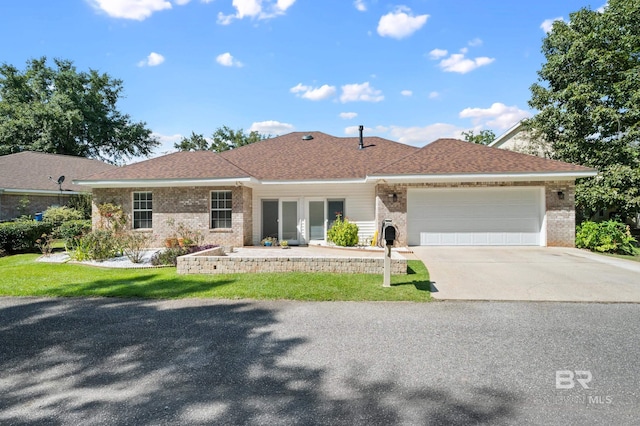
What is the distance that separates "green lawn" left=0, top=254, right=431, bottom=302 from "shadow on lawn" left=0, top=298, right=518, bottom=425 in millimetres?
1615

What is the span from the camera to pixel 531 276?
8.28m

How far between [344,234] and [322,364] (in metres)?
10.1

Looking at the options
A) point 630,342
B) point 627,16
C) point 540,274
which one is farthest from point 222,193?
point 627,16

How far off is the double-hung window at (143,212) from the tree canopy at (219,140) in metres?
22.9

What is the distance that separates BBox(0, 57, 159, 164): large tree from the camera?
1142 inches

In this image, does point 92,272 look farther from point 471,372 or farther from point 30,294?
point 471,372

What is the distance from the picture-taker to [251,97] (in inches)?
735

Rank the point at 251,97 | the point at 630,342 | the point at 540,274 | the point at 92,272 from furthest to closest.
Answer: the point at 251,97
the point at 92,272
the point at 540,274
the point at 630,342

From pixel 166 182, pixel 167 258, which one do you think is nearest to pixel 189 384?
pixel 167 258

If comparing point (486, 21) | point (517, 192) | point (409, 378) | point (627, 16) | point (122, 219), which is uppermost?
point (627, 16)

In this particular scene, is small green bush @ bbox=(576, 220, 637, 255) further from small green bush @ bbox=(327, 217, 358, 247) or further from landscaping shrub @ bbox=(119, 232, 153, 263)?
landscaping shrub @ bbox=(119, 232, 153, 263)

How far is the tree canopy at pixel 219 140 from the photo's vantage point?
36906 millimetres

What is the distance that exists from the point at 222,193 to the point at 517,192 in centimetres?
1236

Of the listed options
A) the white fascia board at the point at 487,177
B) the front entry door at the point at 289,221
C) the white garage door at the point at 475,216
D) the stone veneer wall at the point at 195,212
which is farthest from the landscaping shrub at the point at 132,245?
the white garage door at the point at 475,216
